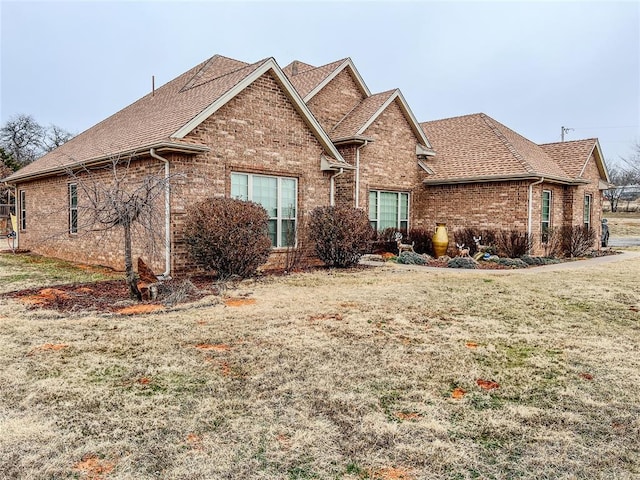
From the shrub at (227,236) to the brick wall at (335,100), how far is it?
7467 millimetres

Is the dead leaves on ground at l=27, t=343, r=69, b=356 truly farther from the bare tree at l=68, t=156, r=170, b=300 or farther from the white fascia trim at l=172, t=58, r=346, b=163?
the white fascia trim at l=172, t=58, r=346, b=163

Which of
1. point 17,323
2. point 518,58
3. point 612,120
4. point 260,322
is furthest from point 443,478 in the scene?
point 612,120

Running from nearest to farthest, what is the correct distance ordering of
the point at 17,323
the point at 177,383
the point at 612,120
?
the point at 177,383 < the point at 17,323 < the point at 612,120

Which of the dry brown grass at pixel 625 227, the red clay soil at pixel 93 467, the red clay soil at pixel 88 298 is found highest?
the dry brown grass at pixel 625 227

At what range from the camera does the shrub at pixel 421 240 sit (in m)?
17.9

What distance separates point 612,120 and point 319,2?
62.2 metres

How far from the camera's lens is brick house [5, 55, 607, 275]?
38.2 feet

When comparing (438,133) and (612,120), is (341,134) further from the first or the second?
(612,120)

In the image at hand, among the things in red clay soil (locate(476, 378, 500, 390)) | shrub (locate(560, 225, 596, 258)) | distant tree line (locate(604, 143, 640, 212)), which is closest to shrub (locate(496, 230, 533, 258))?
shrub (locate(560, 225, 596, 258))

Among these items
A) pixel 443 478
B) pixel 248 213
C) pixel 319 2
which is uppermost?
pixel 319 2

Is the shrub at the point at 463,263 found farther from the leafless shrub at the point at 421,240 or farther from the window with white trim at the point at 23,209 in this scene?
the window with white trim at the point at 23,209

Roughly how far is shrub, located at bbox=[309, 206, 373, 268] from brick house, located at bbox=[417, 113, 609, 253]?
568 centimetres

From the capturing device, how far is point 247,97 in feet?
40.7

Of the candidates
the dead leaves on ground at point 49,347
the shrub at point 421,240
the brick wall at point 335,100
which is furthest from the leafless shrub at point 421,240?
the dead leaves on ground at point 49,347
